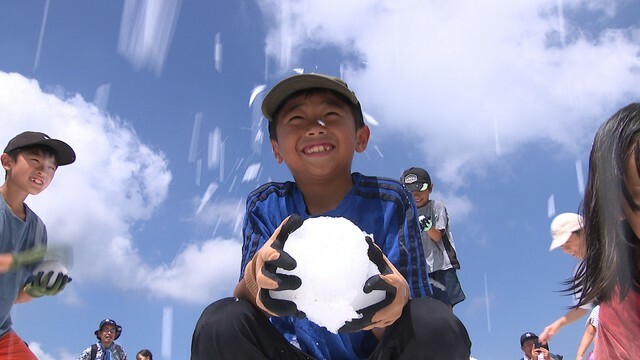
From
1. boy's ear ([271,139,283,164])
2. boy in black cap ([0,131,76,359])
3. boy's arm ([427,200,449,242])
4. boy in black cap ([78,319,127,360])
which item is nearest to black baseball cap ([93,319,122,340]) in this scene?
boy in black cap ([78,319,127,360])

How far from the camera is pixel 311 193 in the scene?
2.46 metres

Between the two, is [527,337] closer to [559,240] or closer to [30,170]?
[559,240]

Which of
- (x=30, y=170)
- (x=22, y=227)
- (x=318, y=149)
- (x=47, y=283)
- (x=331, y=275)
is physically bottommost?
(x=331, y=275)

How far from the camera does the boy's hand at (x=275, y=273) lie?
1676 millimetres

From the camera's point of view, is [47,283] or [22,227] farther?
[22,227]

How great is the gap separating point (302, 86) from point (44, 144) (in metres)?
3.11

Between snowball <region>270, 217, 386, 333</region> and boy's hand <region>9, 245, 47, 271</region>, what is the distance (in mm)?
3228

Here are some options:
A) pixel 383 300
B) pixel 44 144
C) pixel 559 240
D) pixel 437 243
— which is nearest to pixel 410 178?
pixel 437 243

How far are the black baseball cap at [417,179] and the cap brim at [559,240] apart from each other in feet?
4.17

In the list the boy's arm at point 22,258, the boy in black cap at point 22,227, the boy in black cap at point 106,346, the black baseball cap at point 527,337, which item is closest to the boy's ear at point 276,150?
the boy in black cap at point 22,227

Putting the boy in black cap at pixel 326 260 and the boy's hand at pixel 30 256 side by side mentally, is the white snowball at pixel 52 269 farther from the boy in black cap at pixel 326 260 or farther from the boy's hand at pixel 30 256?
the boy in black cap at pixel 326 260

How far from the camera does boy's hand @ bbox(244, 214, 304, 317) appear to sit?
5.50 ft

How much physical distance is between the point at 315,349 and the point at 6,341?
2.90m

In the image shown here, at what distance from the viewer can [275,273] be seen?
67.2 inches
